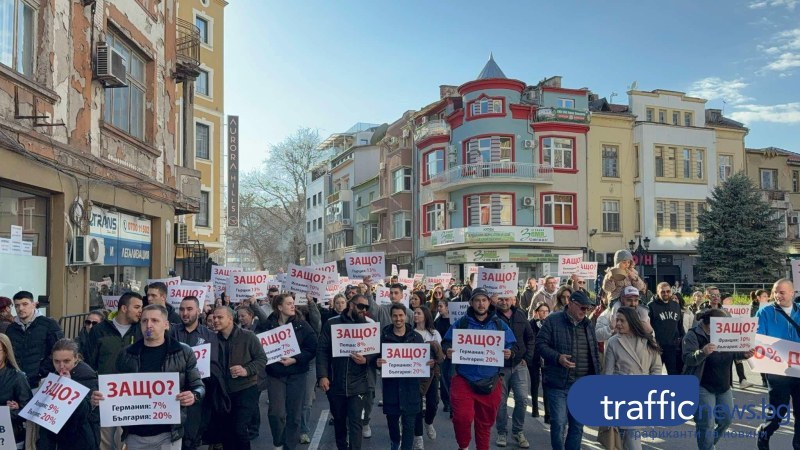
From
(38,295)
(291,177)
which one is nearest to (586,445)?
(38,295)

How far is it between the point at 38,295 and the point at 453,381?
7.11 meters

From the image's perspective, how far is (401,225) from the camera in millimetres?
49219

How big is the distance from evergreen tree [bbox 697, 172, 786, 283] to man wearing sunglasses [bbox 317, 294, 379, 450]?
34319mm

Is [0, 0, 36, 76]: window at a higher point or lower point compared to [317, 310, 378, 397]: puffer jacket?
higher

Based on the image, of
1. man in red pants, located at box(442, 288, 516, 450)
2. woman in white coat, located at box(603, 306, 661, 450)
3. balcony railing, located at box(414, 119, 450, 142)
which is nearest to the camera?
woman in white coat, located at box(603, 306, 661, 450)

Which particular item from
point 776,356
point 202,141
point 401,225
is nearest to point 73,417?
point 776,356

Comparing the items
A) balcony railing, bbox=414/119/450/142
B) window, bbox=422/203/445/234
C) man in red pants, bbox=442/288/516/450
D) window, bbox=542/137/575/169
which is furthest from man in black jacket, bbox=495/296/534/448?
balcony railing, bbox=414/119/450/142

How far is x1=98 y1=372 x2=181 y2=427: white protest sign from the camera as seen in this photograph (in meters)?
5.43

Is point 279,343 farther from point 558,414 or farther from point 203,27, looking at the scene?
point 203,27

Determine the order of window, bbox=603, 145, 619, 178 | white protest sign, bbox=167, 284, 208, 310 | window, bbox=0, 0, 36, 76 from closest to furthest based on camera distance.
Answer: window, bbox=0, 0, 36, 76
white protest sign, bbox=167, 284, 208, 310
window, bbox=603, 145, 619, 178

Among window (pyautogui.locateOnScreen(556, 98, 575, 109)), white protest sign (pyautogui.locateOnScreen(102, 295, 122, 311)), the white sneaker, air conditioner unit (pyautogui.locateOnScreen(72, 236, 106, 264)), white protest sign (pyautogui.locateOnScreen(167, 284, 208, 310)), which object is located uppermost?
window (pyautogui.locateOnScreen(556, 98, 575, 109))

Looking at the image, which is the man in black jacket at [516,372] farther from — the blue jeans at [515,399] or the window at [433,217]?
the window at [433,217]

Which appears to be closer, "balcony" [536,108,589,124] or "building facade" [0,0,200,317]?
"building facade" [0,0,200,317]

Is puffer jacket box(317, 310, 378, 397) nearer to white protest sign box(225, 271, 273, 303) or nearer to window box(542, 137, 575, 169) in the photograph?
white protest sign box(225, 271, 273, 303)
